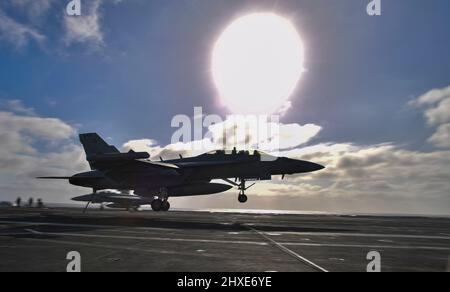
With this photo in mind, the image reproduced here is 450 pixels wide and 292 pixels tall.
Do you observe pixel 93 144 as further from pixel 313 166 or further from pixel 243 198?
pixel 313 166

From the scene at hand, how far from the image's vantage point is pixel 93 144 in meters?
35.8

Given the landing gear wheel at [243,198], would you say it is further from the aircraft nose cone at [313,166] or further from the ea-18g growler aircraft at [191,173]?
the aircraft nose cone at [313,166]

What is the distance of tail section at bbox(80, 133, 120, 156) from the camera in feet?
117

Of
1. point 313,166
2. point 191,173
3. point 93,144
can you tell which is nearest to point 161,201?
point 191,173

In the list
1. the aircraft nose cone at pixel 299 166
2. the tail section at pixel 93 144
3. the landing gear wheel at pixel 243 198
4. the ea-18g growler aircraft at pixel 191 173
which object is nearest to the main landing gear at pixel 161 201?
the ea-18g growler aircraft at pixel 191 173

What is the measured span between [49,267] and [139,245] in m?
4.14

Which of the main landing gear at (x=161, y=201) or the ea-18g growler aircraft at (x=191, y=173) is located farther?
the main landing gear at (x=161, y=201)

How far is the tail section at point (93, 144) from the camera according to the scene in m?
35.8

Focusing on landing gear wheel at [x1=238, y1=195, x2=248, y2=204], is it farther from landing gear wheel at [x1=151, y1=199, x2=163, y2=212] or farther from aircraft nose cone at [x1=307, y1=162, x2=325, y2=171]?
landing gear wheel at [x1=151, y1=199, x2=163, y2=212]

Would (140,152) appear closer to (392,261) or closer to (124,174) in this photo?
(124,174)

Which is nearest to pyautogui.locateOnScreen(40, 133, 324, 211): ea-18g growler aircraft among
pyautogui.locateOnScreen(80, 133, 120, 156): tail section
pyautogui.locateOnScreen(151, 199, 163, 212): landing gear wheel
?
pyautogui.locateOnScreen(151, 199, 163, 212): landing gear wheel

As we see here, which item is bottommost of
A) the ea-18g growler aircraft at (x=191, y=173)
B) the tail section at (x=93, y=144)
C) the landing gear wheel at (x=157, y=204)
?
the landing gear wheel at (x=157, y=204)

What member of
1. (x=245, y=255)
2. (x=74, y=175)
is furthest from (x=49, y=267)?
(x=74, y=175)
